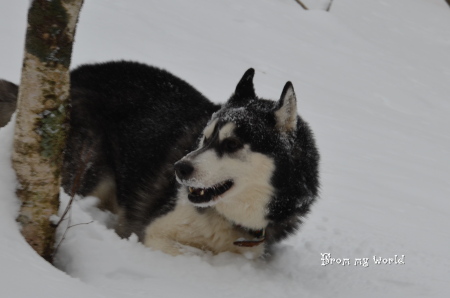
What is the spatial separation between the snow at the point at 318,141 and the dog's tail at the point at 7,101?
889mm

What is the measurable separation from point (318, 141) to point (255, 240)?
11.3ft

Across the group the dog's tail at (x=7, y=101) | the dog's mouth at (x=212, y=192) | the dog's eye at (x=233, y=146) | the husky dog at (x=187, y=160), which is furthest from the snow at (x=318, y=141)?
the dog's tail at (x=7, y=101)

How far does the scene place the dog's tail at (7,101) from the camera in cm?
432

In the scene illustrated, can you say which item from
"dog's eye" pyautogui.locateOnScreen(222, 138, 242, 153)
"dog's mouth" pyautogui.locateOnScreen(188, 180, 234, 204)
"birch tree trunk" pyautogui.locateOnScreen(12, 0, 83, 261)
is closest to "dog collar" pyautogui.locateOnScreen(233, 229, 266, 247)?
"dog's mouth" pyautogui.locateOnScreen(188, 180, 234, 204)

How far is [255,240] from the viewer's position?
377 cm

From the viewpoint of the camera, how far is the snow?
121 inches

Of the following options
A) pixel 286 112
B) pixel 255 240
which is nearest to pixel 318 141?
pixel 255 240

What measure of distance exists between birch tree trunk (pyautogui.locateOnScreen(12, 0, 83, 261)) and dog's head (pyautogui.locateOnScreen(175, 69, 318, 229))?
784 mm

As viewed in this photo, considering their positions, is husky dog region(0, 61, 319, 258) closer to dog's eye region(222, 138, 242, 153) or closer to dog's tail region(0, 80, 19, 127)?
dog's eye region(222, 138, 242, 153)

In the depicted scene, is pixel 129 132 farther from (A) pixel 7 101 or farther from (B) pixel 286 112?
(B) pixel 286 112

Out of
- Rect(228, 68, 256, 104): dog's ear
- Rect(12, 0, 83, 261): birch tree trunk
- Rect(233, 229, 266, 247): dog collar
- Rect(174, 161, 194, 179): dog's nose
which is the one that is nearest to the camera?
Rect(12, 0, 83, 261): birch tree trunk

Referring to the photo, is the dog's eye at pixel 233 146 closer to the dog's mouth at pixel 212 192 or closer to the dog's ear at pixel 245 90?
the dog's mouth at pixel 212 192

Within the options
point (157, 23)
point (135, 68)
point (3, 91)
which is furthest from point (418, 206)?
point (157, 23)

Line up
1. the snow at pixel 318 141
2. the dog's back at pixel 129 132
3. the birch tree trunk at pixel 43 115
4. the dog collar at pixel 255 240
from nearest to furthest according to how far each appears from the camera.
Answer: the birch tree trunk at pixel 43 115, the snow at pixel 318 141, the dog collar at pixel 255 240, the dog's back at pixel 129 132
